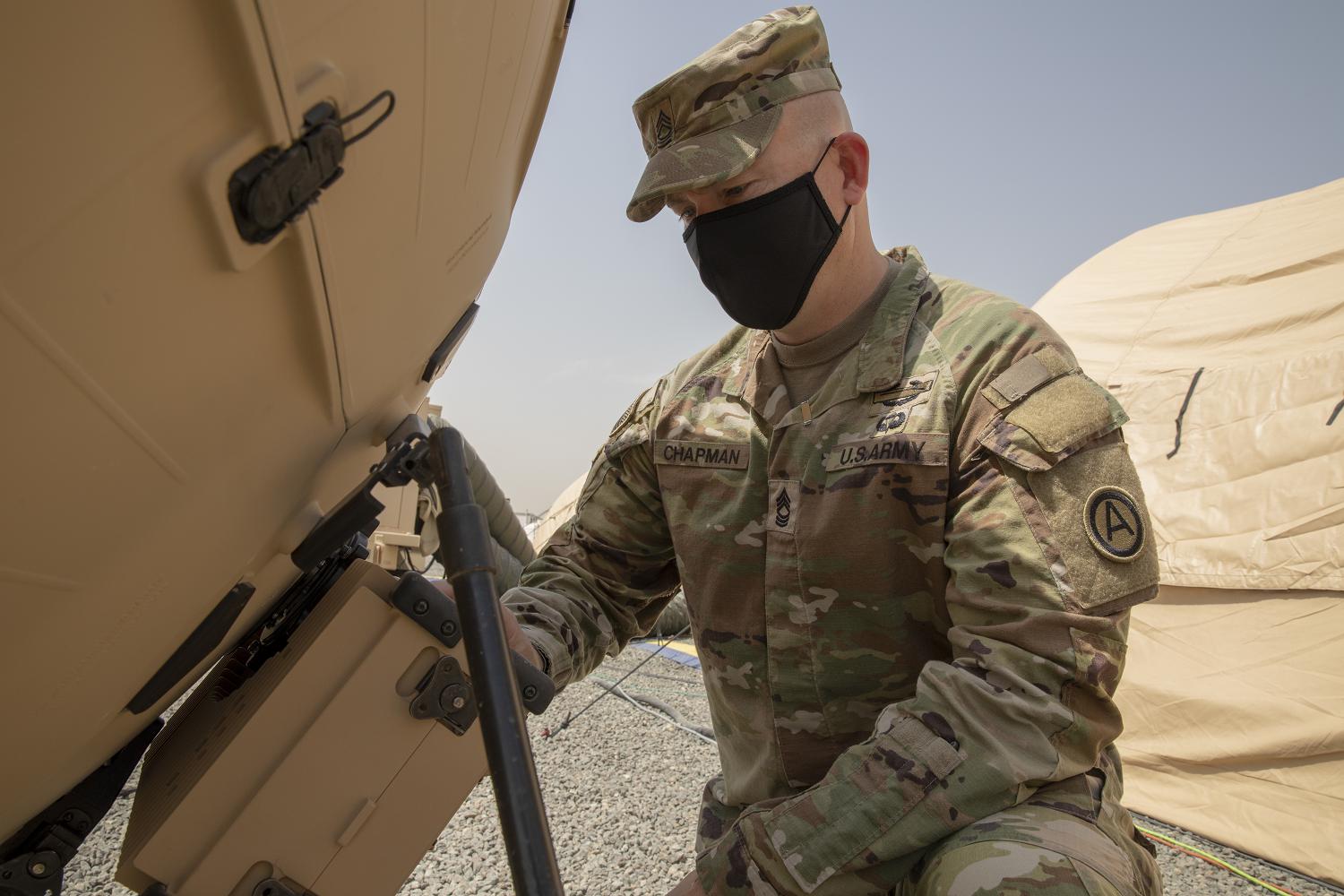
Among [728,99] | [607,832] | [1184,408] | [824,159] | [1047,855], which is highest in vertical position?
[728,99]

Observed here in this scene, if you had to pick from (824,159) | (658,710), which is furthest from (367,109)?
(658,710)

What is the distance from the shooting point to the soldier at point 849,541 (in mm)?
1265

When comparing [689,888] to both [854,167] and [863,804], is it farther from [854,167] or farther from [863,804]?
[854,167]

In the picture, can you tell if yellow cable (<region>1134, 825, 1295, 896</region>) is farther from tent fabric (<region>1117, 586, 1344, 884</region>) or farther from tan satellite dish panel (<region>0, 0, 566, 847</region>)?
Answer: tan satellite dish panel (<region>0, 0, 566, 847</region>)

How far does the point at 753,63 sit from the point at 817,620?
1.04 m

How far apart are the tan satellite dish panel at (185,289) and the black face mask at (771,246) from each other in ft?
2.33

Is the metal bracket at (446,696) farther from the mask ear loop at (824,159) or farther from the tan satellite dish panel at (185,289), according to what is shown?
the mask ear loop at (824,159)

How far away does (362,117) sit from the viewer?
0.66 meters

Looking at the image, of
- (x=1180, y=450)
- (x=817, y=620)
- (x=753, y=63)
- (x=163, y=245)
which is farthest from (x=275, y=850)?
(x=1180, y=450)

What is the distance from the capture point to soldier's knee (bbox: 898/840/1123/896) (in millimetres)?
1095

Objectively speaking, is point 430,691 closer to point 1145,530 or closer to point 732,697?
point 732,697

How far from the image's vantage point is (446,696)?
3.78 feet

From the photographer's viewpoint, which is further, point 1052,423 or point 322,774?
point 1052,423

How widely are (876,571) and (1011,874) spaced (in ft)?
1.84
